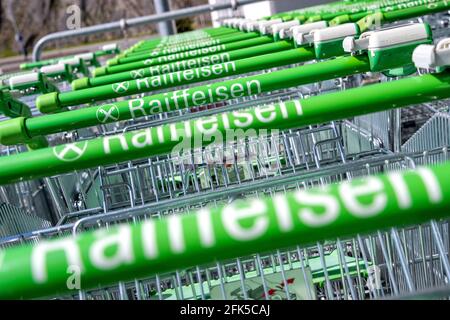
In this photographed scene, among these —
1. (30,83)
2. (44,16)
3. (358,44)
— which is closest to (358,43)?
(358,44)

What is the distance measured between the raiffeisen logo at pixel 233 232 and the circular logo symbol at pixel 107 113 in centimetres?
91

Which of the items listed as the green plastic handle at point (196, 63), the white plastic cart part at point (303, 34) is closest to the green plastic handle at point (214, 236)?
the white plastic cart part at point (303, 34)

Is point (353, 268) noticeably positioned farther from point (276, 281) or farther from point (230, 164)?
point (230, 164)

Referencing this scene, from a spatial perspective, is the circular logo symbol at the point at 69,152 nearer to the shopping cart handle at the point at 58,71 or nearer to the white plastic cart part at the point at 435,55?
the white plastic cart part at the point at 435,55

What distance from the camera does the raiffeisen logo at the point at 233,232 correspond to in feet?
2.70

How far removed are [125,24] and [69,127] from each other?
12.5ft

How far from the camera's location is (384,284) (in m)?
2.01

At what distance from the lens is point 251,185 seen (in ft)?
4.78

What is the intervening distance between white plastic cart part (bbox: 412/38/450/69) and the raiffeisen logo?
605 mm

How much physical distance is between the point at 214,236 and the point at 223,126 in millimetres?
572

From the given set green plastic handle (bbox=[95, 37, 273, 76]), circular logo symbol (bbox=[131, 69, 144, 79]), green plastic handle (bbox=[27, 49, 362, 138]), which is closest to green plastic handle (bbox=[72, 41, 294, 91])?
circular logo symbol (bbox=[131, 69, 144, 79])

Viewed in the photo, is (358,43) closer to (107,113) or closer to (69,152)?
(107,113)

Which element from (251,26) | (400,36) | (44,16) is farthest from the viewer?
(44,16)
